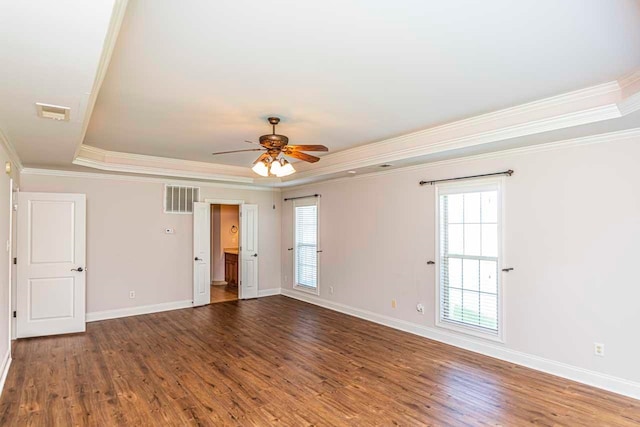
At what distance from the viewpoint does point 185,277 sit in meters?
6.98

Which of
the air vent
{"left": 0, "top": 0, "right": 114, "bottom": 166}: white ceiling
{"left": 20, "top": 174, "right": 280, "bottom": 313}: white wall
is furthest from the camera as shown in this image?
the air vent

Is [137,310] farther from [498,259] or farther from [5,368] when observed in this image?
[498,259]

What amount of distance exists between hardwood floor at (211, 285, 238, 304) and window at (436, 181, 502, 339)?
4.54 meters

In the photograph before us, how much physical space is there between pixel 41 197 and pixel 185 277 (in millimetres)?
2670

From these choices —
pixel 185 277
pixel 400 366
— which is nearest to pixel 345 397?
pixel 400 366

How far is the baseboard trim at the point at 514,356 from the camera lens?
11.3 feet

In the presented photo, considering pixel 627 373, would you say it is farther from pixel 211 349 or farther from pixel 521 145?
pixel 211 349

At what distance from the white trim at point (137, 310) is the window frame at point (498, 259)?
4.62 meters

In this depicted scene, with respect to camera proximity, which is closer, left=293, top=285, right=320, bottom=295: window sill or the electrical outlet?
the electrical outlet

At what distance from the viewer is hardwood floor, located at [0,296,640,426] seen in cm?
303

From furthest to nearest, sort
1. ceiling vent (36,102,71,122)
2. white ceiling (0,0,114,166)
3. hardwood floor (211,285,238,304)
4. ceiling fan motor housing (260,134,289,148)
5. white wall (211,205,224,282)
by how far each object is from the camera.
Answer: white wall (211,205,224,282) < hardwood floor (211,285,238,304) < ceiling fan motor housing (260,134,289,148) < ceiling vent (36,102,71,122) < white ceiling (0,0,114,166)

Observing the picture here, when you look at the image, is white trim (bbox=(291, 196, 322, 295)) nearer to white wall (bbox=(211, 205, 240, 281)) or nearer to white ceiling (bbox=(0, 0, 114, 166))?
white wall (bbox=(211, 205, 240, 281))

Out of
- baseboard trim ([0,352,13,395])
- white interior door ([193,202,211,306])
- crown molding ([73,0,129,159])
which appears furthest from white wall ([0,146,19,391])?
white interior door ([193,202,211,306])

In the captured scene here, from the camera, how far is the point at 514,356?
4.18 meters
